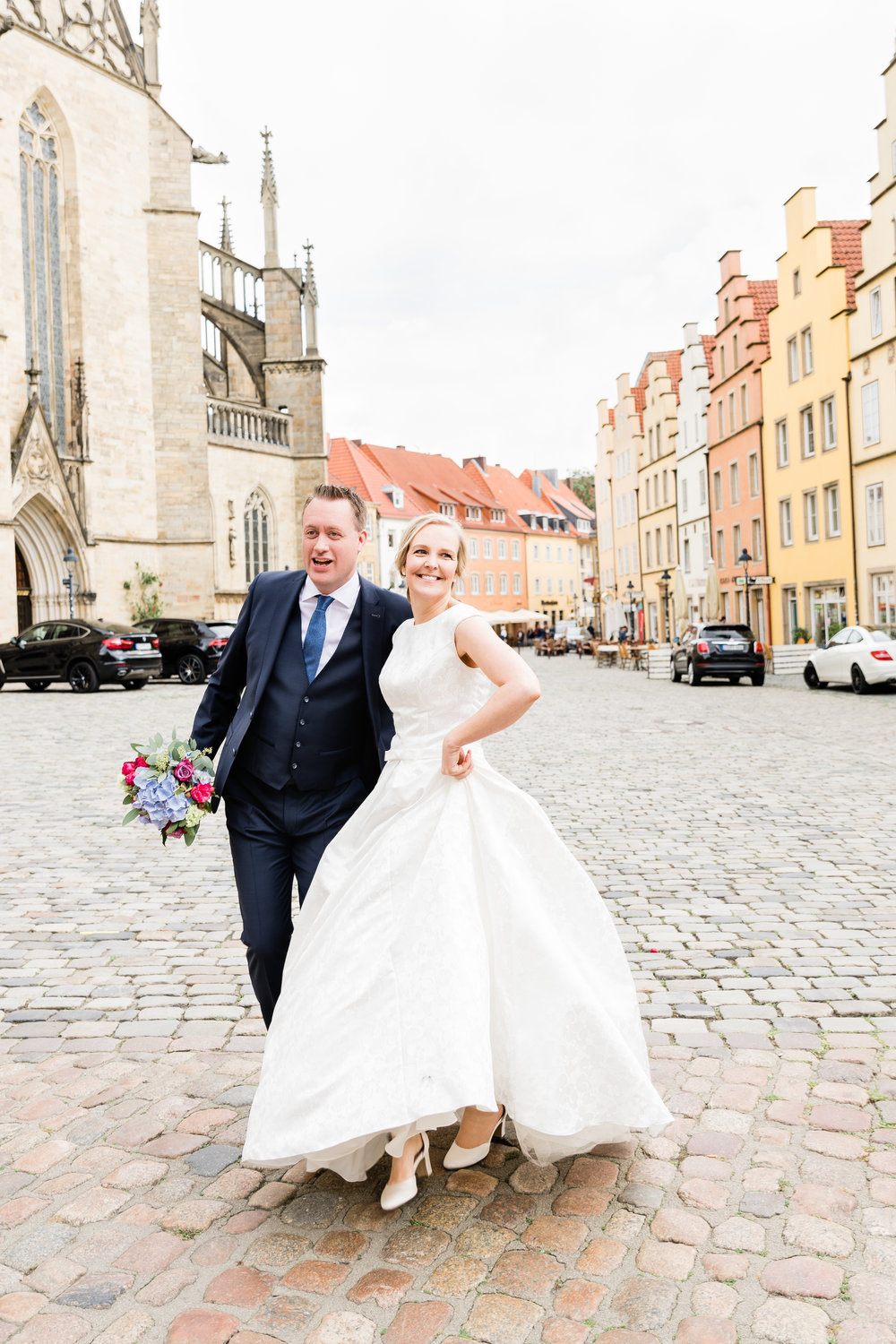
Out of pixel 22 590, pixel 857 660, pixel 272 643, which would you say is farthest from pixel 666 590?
pixel 272 643

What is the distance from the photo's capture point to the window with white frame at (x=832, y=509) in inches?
Result: 1293

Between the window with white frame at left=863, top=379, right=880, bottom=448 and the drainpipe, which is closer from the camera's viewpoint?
the window with white frame at left=863, top=379, right=880, bottom=448

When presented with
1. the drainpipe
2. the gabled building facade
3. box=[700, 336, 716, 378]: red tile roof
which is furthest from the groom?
box=[700, 336, 716, 378]: red tile roof

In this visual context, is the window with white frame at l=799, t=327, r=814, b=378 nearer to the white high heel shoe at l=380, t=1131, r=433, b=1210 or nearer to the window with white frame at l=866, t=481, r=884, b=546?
the window with white frame at l=866, t=481, r=884, b=546

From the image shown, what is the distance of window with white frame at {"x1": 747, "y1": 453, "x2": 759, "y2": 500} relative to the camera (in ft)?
128

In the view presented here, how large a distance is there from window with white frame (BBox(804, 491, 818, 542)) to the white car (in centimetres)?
1071

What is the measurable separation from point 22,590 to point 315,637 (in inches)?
1290

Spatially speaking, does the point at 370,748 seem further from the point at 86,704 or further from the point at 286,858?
the point at 86,704

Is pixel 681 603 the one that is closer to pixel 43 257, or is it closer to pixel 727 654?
pixel 727 654

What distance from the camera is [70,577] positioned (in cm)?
3325

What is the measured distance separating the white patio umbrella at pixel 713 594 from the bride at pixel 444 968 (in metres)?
41.4

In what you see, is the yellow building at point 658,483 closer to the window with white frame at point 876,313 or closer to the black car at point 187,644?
the window with white frame at point 876,313

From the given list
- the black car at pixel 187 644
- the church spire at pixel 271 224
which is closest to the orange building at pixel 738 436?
the church spire at pixel 271 224

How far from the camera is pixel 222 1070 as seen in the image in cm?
407
